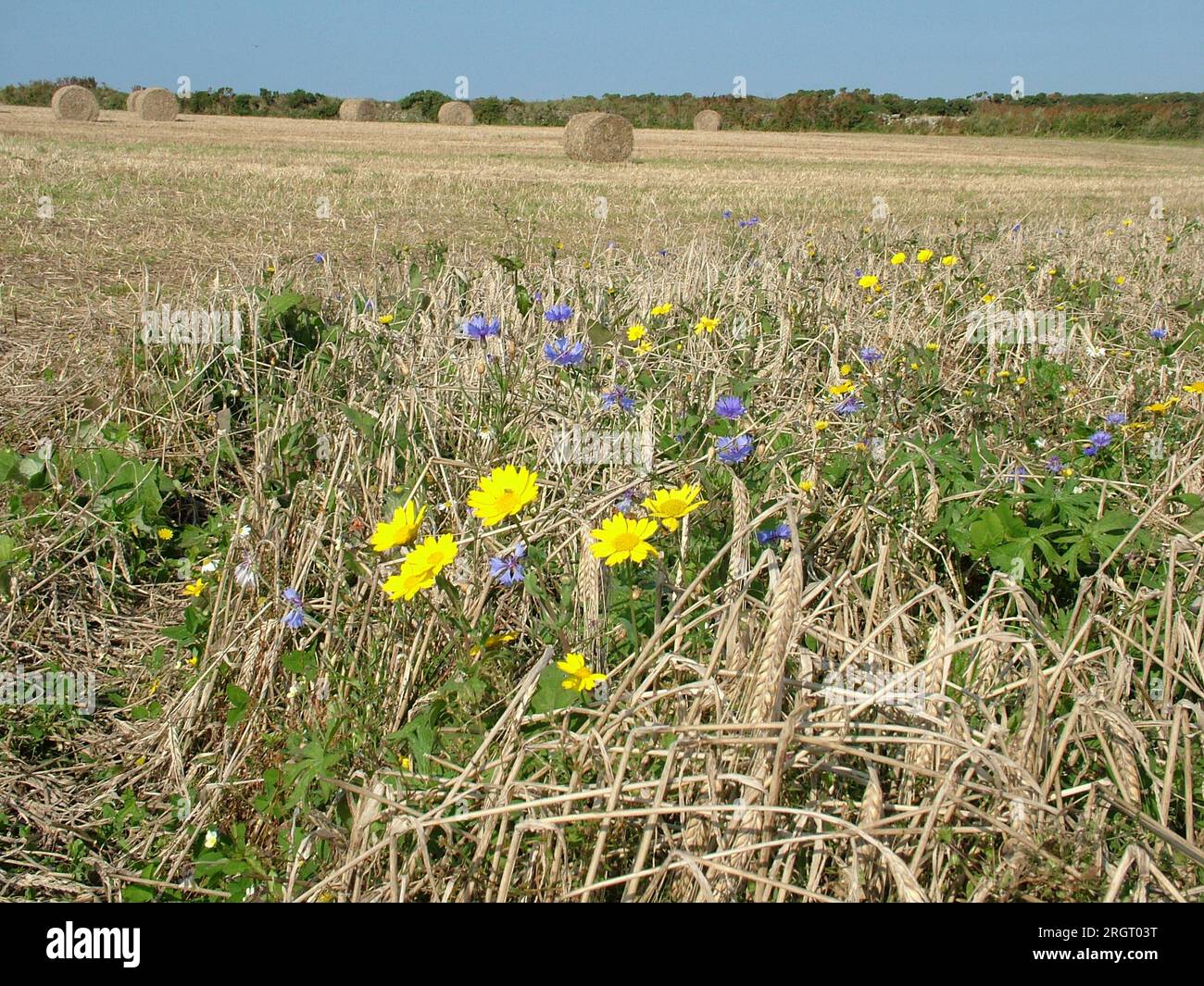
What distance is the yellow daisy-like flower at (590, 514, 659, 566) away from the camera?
4.70ft

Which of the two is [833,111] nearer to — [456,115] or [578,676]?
[456,115]

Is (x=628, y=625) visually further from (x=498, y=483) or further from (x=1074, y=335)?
(x=1074, y=335)

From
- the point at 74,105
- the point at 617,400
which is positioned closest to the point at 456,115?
the point at 74,105

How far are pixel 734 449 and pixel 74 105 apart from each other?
2513cm

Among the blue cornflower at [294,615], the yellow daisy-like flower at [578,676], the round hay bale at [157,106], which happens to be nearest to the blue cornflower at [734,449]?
the yellow daisy-like flower at [578,676]

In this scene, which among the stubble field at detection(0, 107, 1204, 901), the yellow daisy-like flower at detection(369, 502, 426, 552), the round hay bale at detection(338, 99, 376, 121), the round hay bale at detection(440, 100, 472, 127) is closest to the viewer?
the stubble field at detection(0, 107, 1204, 901)

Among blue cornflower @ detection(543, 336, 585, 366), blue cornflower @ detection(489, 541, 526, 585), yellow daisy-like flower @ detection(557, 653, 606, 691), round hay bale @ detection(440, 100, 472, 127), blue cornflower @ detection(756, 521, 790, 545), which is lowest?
yellow daisy-like flower @ detection(557, 653, 606, 691)

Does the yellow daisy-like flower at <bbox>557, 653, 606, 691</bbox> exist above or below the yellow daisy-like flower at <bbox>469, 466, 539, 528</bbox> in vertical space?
below

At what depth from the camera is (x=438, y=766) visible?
1.59 metres

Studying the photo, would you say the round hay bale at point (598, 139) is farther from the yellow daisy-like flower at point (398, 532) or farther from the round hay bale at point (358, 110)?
the round hay bale at point (358, 110)

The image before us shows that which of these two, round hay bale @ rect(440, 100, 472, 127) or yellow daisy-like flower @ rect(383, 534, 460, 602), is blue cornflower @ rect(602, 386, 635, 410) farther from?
round hay bale @ rect(440, 100, 472, 127)

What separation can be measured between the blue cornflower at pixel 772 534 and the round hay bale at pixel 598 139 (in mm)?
16471

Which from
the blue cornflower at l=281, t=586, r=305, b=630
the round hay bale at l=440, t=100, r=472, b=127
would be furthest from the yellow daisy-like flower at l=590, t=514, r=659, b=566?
the round hay bale at l=440, t=100, r=472, b=127

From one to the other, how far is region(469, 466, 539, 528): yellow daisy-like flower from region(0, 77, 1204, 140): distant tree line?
36.6 m
